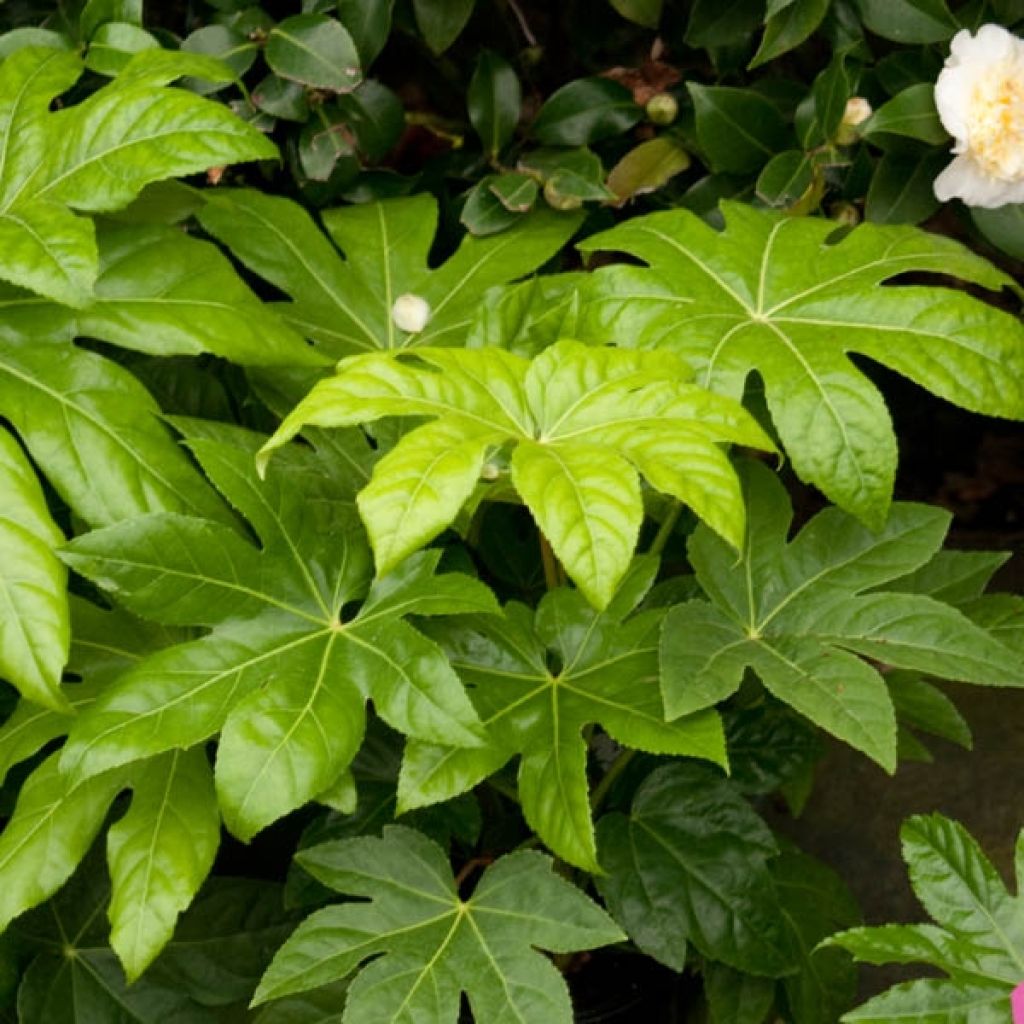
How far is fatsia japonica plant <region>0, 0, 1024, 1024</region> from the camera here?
125 centimetres

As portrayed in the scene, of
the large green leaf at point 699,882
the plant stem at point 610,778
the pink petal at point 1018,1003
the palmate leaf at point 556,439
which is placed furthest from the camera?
the plant stem at point 610,778

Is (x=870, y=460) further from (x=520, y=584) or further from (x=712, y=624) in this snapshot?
(x=520, y=584)

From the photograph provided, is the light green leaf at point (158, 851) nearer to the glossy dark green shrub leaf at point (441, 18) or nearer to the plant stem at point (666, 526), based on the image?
the plant stem at point (666, 526)

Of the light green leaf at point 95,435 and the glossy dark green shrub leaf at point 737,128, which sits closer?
the light green leaf at point 95,435

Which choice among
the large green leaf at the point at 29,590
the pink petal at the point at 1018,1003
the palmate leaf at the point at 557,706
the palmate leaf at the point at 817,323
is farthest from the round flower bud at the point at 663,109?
the pink petal at the point at 1018,1003

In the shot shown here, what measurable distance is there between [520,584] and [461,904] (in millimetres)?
516

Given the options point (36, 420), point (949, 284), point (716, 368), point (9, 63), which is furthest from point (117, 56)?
point (949, 284)

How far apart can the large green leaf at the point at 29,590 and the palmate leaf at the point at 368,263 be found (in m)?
0.44


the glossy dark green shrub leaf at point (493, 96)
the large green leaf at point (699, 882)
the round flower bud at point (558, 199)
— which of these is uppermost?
the glossy dark green shrub leaf at point (493, 96)

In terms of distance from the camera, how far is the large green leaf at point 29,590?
3.89 ft

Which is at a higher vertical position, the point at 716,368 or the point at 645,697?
the point at 716,368

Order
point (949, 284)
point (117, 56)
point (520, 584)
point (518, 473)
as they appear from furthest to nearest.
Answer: point (949, 284) < point (520, 584) < point (117, 56) < point (518, 473)

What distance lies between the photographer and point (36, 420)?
51.3 inches

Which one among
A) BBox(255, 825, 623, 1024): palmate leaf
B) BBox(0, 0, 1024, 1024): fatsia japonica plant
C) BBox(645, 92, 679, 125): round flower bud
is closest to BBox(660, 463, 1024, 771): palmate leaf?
BBox(0, 0, 1024, 1024): fatsia japonica plant
